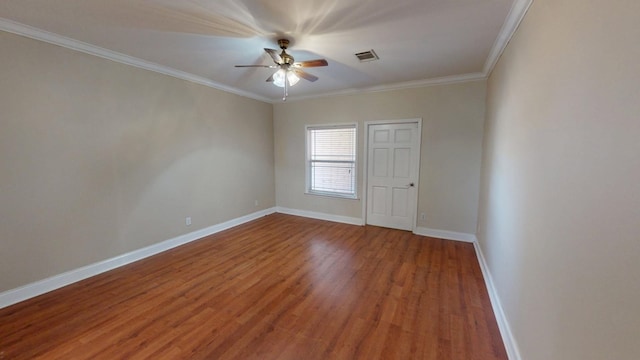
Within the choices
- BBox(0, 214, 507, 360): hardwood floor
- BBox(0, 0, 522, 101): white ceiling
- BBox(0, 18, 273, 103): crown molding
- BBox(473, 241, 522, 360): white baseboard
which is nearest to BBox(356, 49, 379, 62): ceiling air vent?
BBox(0, 0, 522, 101): white ceiling

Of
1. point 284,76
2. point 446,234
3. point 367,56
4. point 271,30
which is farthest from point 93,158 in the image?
point 446,234

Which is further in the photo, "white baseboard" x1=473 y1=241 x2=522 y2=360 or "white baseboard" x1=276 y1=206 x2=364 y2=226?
"white baseboard" x1=276 y1=206 x2=364 y2=226

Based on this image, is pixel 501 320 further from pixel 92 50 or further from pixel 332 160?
pixel 92 50

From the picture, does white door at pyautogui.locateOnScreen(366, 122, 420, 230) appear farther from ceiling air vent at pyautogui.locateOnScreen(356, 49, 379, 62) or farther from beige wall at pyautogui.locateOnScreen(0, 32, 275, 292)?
beige wall at pyautogui.locateOnScreen(0, 32, 275, 292)

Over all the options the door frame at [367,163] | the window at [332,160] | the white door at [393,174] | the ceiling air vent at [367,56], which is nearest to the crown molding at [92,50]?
the window at [332,160]

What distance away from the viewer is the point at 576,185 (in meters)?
1.12

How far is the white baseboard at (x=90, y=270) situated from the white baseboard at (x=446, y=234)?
3656 mm

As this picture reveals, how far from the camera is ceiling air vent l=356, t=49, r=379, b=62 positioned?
3021 millimetres

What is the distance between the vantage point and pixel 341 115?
500 cm

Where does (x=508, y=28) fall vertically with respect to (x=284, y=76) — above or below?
above

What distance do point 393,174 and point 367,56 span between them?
223 cm

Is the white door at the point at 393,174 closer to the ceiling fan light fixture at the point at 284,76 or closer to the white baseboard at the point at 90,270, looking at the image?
the ceiling fan light fixture at the point at 284,76

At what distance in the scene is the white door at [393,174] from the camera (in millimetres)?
4465

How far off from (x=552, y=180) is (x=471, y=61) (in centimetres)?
257
